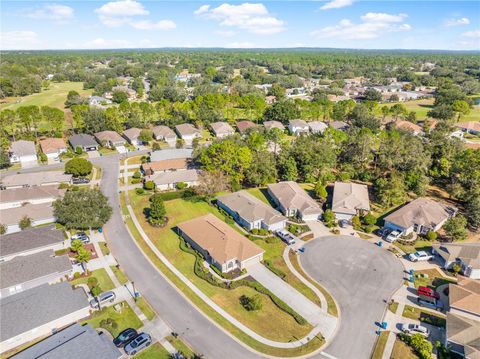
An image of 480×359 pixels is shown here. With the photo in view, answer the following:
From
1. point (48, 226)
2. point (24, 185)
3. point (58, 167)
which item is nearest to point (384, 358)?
point (48, 226)

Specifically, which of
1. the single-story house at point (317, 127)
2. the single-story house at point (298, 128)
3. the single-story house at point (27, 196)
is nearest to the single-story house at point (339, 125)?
the single-story house at point (317, 127)

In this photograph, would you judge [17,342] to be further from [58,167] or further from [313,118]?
[313,118]

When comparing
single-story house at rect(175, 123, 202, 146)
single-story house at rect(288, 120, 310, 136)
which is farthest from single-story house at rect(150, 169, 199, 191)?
single-story house at rect(288, 120, 310, 136)

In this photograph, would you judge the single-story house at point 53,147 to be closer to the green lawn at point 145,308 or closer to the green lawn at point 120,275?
the green lawn at point 120,275

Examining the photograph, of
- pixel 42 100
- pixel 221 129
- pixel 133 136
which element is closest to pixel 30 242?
pixel 133 136

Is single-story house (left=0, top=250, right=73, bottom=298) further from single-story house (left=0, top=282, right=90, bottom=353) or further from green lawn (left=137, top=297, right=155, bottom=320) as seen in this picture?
green lawn (left=137, top=297, right=155, bottom=320)

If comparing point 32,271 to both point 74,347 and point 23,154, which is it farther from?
point 23,154

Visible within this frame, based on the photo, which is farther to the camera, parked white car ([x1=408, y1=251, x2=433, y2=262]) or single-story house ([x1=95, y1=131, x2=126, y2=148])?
single-story house ([x1=95, y1=131, x2=126, y2=148])
